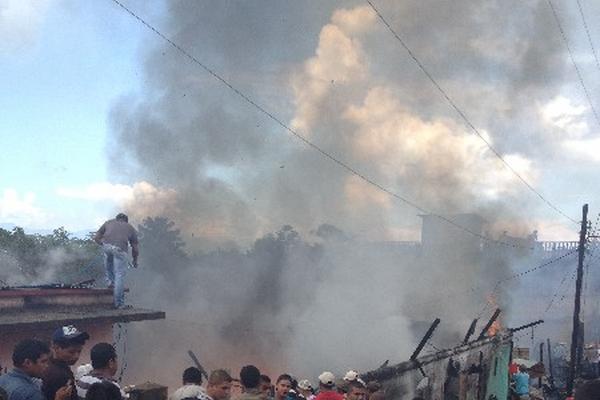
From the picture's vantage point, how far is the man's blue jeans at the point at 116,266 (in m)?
9.77

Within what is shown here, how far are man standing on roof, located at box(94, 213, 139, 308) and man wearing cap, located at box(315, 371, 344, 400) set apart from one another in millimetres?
5066

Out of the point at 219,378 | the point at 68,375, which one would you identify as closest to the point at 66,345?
the point at 68,375

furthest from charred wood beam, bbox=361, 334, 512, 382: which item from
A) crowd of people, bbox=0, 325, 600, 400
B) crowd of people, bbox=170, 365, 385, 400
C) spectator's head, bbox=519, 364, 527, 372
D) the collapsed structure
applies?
spectator's head, bbox=519, 364, 527, 372

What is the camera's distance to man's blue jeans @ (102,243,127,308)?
9.77m

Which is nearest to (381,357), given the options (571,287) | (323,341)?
(323,341)

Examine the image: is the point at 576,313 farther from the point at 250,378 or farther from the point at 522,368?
the point at 250,378

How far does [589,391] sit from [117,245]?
27.7 ft

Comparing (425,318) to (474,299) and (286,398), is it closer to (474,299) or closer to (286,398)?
(474,299)

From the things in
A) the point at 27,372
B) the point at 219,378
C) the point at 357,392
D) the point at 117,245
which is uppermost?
the point at 117,245

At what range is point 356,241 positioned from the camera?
39.8 m

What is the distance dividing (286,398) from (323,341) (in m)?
25.6

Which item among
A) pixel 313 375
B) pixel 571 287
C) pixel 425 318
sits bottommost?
pixel 313 375

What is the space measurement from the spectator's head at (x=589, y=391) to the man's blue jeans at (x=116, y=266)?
832 centimetres

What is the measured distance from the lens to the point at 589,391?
2459mm
